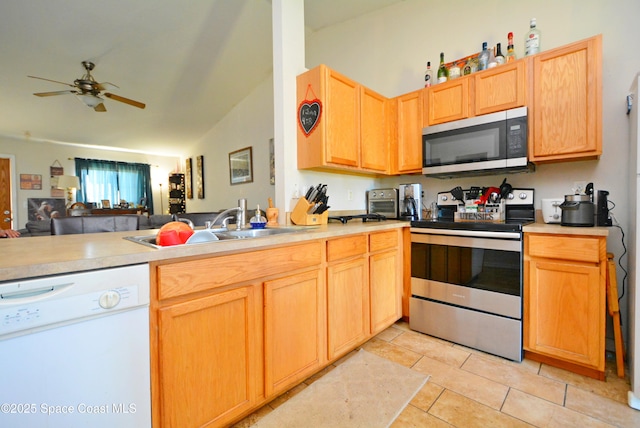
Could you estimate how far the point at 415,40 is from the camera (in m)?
2.79

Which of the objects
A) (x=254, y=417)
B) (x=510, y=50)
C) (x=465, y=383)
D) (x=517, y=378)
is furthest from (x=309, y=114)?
(x=517, y=378)

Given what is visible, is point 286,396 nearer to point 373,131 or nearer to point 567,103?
point 373,131

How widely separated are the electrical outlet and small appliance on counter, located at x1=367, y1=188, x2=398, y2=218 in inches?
50.4

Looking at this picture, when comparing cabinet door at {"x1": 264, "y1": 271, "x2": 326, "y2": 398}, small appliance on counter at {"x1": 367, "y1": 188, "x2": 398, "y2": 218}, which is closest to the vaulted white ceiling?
small appliance on counter at {"x1": 367, "y1": 188, "x2": 398, "y2": 218}

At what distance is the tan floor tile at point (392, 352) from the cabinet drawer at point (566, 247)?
101 cm

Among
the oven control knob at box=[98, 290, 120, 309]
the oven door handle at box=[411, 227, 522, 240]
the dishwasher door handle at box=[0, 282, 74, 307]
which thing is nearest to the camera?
the dishwasher door handle at box=[0, 282, 74, 307]

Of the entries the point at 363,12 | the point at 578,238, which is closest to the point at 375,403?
the point at 578,238

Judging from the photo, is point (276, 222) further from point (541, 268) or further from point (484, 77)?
point (484, 77)

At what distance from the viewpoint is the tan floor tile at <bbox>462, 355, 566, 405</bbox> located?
4.99 ft

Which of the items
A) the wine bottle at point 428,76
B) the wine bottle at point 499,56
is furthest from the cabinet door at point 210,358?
the wine bottle at point 499,56

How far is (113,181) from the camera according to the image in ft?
22.4

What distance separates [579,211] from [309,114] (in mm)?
1834

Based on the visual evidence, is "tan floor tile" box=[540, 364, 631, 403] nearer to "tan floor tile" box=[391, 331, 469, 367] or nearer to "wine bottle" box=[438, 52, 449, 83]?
"tan floor tile" box=[391, 331, 469, 367]

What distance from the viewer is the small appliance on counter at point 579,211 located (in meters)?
1.69
